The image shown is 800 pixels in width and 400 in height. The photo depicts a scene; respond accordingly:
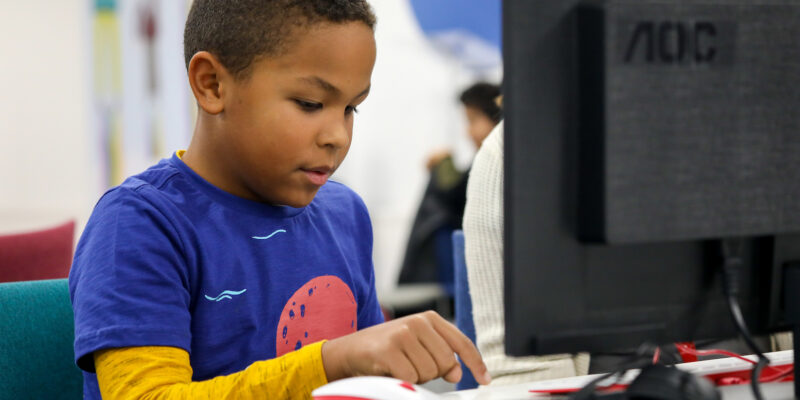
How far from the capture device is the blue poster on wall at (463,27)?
146 inches

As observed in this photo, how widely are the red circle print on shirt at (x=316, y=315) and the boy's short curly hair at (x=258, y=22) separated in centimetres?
28

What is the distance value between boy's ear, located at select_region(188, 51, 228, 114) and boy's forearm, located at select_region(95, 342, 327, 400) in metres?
0.29

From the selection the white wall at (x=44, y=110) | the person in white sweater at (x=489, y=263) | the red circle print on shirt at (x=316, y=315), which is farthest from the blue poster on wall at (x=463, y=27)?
the red circle print on shirt at (x=316, y=315)

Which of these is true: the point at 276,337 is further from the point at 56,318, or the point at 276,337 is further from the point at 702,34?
the point at 702,34

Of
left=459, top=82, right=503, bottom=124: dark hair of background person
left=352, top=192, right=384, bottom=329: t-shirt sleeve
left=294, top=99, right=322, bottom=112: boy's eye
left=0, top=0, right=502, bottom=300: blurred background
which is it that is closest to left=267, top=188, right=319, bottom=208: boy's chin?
Answer: left=294, top=99, right=322, bottom=112: boy's eye

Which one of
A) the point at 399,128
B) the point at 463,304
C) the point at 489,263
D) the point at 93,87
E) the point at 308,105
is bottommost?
the point at 463,304

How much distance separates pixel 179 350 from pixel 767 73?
570 mm

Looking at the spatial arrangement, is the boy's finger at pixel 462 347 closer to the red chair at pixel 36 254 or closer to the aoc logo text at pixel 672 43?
the aoc logo text at pixel 672 43

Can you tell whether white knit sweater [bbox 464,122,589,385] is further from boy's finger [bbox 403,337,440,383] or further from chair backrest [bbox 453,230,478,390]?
boy's finger [bbox 403,337,440,383]

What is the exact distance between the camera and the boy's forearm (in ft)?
2.12

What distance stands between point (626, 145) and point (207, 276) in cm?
48

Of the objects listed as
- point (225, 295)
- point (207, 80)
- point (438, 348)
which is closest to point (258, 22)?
point (207, 80)

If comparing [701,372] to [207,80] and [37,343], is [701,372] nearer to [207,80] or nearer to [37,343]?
[207,80]

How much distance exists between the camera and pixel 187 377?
0.71 metres
